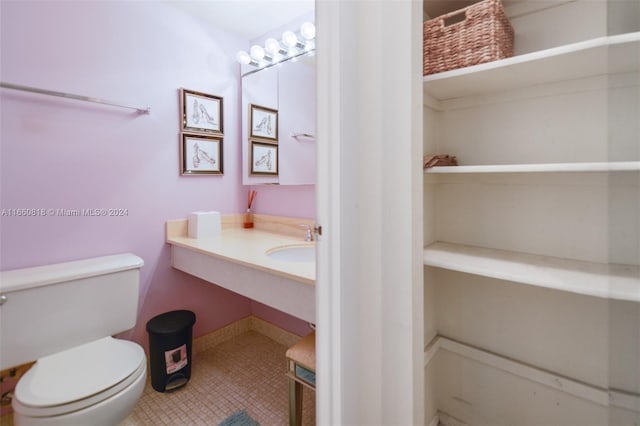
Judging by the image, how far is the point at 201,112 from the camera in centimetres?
198

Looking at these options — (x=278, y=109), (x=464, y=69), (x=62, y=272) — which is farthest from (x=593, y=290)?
(x=62, y=272)

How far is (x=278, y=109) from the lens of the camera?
2012mm

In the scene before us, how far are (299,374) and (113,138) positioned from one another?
1.55 m

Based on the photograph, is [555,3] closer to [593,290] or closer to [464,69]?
[464,69]

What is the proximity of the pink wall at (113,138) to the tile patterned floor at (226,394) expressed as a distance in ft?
0.81

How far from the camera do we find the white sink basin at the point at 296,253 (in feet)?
5.51

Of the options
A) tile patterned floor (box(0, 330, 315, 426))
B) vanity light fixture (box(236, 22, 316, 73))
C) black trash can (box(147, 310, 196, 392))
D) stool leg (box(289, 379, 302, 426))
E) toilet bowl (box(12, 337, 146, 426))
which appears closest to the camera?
toilet bowl (box(12, 337, 146, 426))

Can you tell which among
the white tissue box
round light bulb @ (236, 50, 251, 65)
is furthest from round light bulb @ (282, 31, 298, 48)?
the white tissue box

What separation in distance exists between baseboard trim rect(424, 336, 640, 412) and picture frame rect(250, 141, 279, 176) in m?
1.40

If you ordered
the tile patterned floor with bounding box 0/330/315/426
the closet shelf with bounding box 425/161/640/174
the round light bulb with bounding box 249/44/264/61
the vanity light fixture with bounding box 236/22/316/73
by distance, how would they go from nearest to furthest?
the closet shelf with bounding box 425/161/640/174
the tile patterned floor with bounding box 0/330/315/426
the vanity light fixture with bounding box 236/22/316/73
the round light bulb with bounding box 249/44/264/61

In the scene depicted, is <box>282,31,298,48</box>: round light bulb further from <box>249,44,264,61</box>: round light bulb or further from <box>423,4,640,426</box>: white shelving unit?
<box>423,4,640,426</box>: white shelving unit

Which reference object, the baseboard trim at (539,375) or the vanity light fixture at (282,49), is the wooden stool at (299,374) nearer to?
the baseboard trim at (539,375)

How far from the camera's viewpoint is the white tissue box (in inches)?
73.9

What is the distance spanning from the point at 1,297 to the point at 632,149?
2249mm
